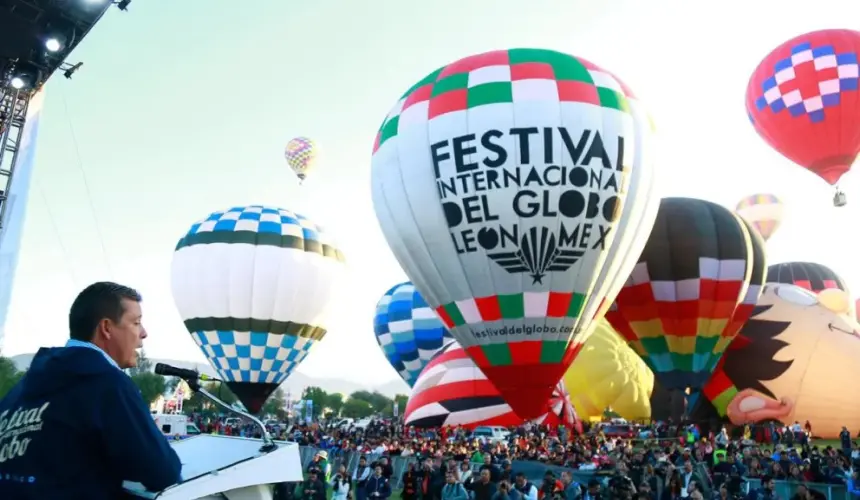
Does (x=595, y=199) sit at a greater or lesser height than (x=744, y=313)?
greater

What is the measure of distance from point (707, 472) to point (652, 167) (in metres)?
5.44

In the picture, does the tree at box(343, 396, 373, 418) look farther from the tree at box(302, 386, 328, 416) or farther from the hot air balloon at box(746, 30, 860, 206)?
the hot air balloon at box(746, 30, 860, 206)

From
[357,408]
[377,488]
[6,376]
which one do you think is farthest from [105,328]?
[357,408]

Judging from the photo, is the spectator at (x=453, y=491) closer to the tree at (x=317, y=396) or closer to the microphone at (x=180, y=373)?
the microphone at (x=180, y=373)

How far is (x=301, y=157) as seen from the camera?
111 ft

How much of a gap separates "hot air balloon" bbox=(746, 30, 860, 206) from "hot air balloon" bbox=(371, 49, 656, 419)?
11.6m

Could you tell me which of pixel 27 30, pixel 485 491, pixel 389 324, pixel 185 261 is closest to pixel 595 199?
pixel 485 491

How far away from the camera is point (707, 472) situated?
417 inches

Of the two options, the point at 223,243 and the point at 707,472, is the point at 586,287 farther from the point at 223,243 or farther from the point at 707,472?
the point at 223,243

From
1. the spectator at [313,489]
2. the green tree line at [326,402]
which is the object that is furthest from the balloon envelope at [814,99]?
the green tree line at [326,402]

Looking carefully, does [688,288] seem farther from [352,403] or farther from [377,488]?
[352,403]

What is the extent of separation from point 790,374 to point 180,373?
67.3 feet

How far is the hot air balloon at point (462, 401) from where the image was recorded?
1898cm

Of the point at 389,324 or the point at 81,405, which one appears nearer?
the point at 81,405
